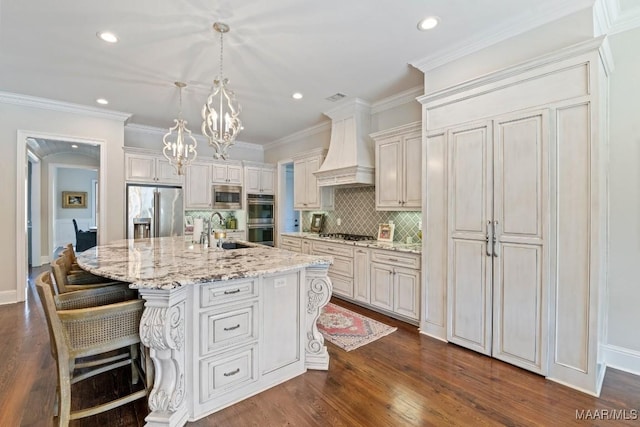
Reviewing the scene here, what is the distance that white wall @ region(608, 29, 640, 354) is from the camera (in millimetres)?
2447

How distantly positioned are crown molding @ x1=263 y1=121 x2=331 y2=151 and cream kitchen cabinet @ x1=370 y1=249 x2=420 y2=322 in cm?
280

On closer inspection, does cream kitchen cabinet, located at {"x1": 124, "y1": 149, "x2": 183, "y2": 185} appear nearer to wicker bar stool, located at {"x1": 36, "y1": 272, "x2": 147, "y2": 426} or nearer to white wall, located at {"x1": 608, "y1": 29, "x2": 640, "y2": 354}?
wicker bar stool, located at {"x1": 36, "y1": 272, "x2": 147, "y2": 426}

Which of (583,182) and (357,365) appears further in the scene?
(357,365)

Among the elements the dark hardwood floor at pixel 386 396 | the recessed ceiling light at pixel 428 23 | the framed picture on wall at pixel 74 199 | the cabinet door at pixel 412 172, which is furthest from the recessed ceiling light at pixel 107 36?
the framed picture on wall at pixel 74 199

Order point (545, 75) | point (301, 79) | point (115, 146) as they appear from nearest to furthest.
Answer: point (545, 75)
point (301, 79)
point (115, 146)

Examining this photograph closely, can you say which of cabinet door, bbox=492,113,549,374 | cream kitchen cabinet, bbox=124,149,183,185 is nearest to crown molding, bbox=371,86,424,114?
cabinet door, bbox=492,113,549,374

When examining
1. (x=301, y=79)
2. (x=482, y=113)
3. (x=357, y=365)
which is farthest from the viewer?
(x=301, y=79)

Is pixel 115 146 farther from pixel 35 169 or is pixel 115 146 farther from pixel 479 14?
pixel 479 14

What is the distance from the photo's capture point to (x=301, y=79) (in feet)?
12.2

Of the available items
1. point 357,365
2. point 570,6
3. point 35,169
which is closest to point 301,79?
point 570,6

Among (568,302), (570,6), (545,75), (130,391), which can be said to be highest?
(570,6)

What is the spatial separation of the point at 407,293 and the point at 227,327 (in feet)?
7.29

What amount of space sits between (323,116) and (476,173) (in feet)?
10.1

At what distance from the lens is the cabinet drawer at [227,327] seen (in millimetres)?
1953
